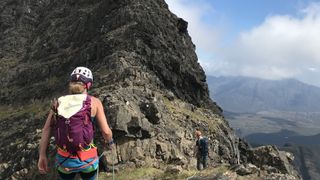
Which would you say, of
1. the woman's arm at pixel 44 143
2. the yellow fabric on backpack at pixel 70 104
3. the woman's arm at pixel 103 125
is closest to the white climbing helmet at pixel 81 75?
the yellow fabric on backpack at pixel 70 104

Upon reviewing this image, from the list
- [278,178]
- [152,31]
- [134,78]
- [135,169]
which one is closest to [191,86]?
[152,31]

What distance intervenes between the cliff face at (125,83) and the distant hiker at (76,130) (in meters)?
14.7

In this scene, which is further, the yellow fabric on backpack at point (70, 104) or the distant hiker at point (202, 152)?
the distant hiker at point (202, 152)

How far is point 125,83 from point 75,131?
35015 millimetres

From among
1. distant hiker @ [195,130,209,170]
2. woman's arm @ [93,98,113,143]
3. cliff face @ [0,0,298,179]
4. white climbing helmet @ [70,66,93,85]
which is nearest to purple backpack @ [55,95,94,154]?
woman's arm @ [93,98,113,143]

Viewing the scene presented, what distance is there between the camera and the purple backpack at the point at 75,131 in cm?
827

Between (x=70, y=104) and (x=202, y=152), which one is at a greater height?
(x=70, y=104)

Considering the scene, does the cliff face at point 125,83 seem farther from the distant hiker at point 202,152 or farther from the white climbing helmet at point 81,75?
the white climbing helmet at point 81,75

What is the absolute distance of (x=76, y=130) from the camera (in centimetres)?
827

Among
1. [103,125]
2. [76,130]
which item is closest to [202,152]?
[103,125]

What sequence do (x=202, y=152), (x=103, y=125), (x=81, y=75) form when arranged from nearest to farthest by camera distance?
(x=103, y=125), (x=81, y=75), (x=202, y=152)

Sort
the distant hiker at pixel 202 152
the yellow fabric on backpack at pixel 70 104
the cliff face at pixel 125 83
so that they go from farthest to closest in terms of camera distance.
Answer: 1. the cliff face at pixel 125 83
2. the distant hiker at pixel 202 152
3. the yellow fabric on backpack at pixel 70 104

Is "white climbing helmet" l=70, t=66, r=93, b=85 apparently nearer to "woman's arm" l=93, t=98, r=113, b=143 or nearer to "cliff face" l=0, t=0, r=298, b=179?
"woman's arm" l=93, t=98, r=113, b=143

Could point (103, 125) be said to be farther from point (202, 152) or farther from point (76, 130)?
point (202, 152)
